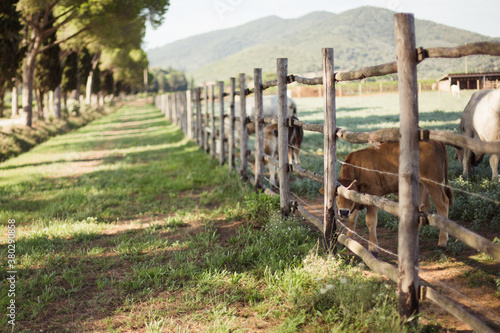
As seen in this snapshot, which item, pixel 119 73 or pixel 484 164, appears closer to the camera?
pixel 484 164

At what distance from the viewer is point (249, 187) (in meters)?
7.61

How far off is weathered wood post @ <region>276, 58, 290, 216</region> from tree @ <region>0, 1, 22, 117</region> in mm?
14274

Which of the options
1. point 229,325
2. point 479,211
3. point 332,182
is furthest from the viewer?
point 479,211

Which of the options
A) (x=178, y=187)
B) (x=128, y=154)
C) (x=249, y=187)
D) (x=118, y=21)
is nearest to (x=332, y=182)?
(x=249, y=187)

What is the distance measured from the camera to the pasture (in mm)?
3348

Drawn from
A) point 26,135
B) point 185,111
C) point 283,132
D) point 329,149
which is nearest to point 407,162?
point 329,149

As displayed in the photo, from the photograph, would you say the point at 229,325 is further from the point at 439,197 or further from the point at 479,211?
the point at 479,211

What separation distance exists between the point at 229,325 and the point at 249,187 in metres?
4.46

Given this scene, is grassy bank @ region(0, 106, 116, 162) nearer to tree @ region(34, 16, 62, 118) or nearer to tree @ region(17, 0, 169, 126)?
tree @ region(17, 0, 169, 126)

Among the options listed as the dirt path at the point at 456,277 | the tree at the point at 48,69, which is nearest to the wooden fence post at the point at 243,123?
the dirt path at the point at 456,277

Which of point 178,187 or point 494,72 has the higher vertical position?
point 494,72

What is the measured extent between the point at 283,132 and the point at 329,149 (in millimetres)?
1373

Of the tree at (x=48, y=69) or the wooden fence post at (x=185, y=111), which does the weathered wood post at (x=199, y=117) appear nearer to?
the wooden fence post at (x=185, y=111)

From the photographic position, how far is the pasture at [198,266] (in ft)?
11.0
